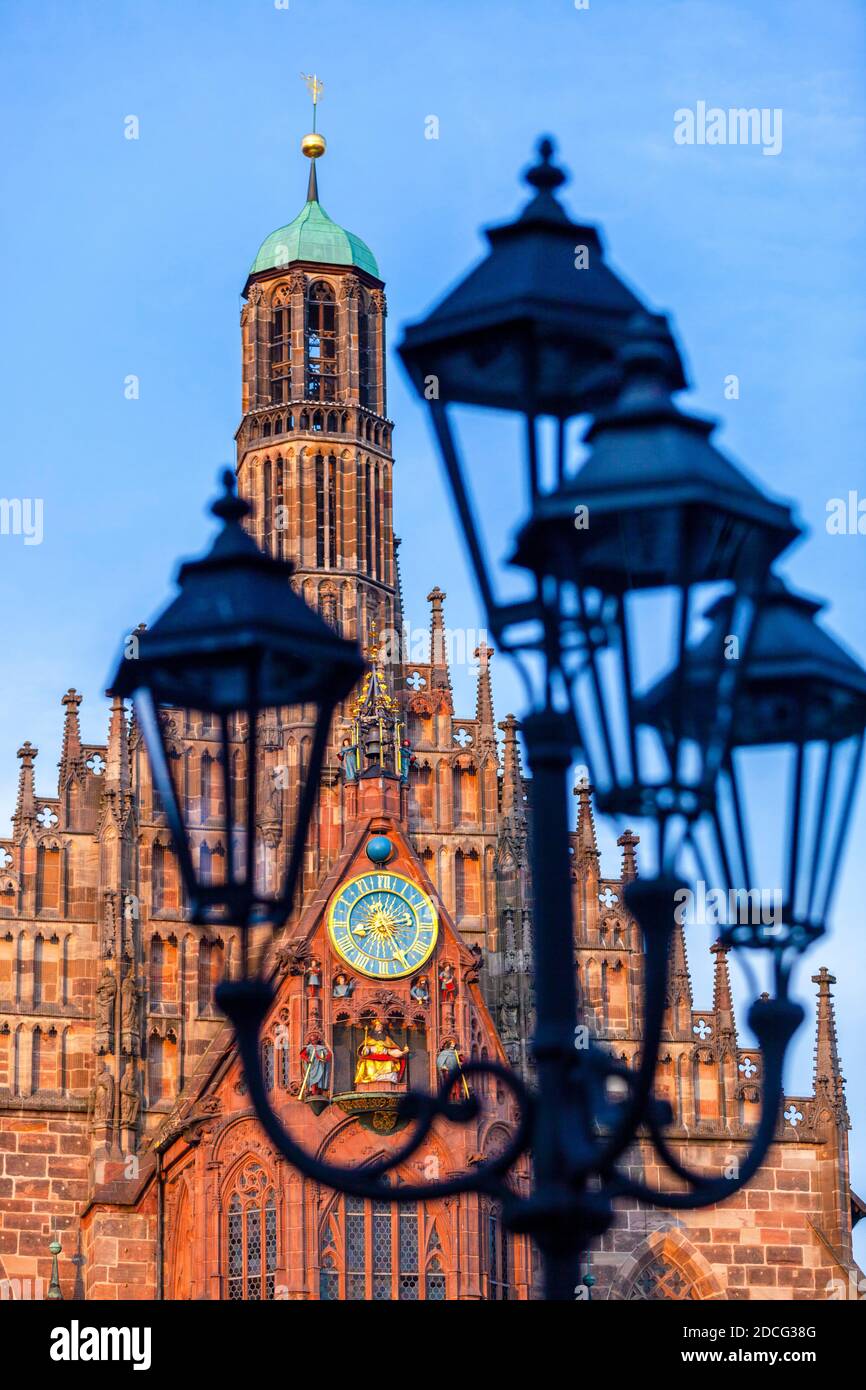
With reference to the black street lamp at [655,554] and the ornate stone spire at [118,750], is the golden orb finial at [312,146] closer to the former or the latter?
the ornate stone spire at [118,750]

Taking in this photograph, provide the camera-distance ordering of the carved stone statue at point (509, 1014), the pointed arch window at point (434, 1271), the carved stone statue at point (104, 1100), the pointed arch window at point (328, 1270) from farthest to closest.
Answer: the carved stone statue at point (509, 1014) → the carved stone statue at point (104, 1100) → the pointed arch window at point (434, 1271) → the pointed arch window at point (328, 1270)

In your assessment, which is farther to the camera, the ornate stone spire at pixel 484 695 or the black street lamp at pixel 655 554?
the ornate stone spire at pixel 484 695

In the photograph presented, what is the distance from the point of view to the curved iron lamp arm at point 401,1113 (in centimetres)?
1470

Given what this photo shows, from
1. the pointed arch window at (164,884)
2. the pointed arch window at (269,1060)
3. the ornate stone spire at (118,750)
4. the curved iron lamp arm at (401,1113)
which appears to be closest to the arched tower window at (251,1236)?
the pointed arch window at (269,1060)


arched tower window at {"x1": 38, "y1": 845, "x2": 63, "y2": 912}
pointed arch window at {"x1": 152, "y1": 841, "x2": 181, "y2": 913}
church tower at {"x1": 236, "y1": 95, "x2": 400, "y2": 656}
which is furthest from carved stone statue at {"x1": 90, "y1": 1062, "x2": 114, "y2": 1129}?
church tower at {"x1": 236, "y1": 95, "x2": 400, "y2": 656}

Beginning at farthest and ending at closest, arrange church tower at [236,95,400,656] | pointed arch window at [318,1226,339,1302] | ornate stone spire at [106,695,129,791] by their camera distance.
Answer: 1. church tower at [236,95,400,656]
2. ornate stone spire at [106,695,129,791]
3. pointed arch window at [318,1226,339,1302]

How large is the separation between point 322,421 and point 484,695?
7405mm

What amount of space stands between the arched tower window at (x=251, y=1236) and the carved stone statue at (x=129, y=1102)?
278 cm

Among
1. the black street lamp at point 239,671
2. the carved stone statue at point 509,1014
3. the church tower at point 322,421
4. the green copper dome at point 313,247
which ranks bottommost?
the black street lamp at point 239,671

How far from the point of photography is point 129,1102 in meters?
56.3

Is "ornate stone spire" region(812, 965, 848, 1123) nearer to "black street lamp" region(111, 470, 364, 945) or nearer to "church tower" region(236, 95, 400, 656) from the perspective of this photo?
"church tower" region(236, 95, 400, 656)

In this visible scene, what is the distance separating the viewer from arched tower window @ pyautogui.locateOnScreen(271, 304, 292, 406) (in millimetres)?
63531

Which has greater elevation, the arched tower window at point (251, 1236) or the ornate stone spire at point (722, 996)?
the ornate stone spire at point (722, 996)

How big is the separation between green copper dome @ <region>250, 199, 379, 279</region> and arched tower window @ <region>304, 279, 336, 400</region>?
72 centimetres
